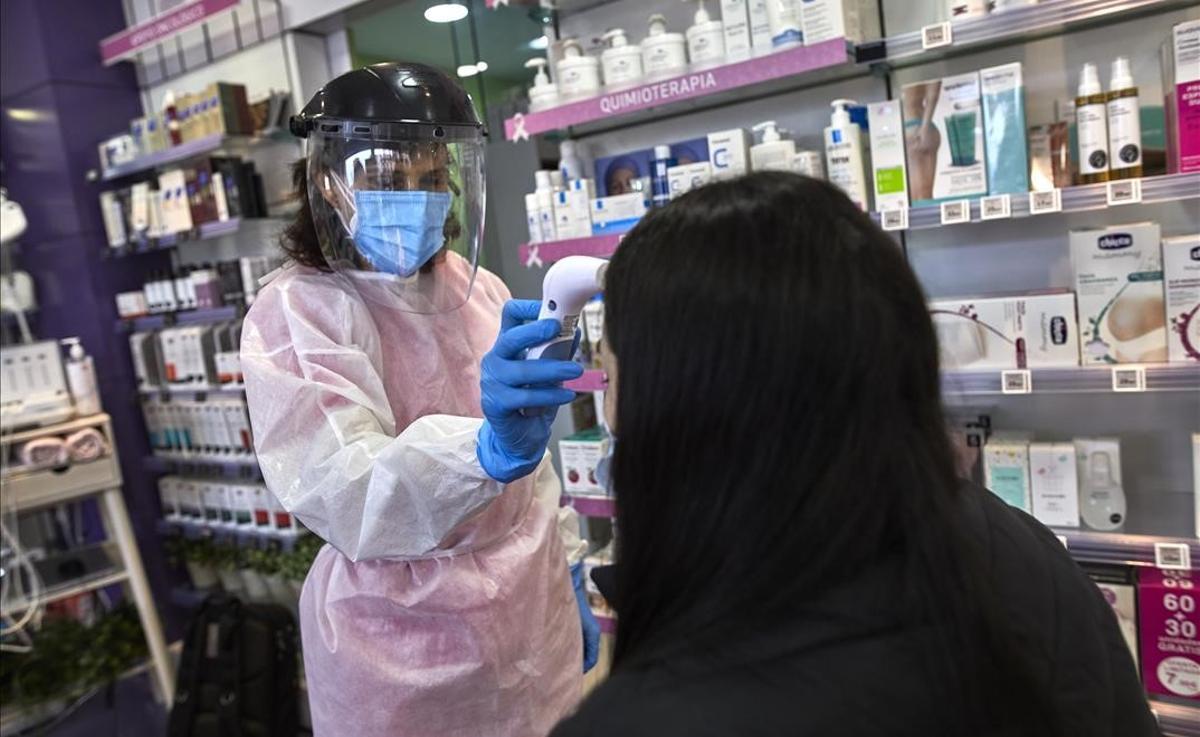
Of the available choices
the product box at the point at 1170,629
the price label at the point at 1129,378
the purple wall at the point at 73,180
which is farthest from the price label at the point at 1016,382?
the purple wall at the point at 73,180

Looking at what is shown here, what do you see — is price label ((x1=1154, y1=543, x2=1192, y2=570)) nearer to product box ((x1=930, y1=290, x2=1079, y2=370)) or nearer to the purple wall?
product box ((x1=930, y1=290, x2=1079, y2=370))

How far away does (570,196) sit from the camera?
8.14ft

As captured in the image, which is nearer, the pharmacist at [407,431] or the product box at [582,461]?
the pharmacist at [407,431]

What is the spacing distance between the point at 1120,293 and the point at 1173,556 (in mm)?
596

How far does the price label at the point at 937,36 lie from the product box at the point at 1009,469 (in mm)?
982

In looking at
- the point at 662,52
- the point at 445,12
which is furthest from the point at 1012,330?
the point at 445,12

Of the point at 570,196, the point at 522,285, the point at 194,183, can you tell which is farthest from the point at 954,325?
the point at 194,183

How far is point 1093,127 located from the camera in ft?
6.10

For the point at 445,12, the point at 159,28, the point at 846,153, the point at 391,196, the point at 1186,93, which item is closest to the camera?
the point at 391,196

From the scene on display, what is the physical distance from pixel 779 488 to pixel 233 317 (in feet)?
11.2

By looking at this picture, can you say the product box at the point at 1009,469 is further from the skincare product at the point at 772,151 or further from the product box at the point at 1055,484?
the skincare product at the point at 772,151

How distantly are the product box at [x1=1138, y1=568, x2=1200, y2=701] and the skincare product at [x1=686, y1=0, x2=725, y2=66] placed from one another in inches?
65.3

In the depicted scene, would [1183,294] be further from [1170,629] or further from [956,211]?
[1170,629]

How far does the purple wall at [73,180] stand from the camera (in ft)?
12.7
